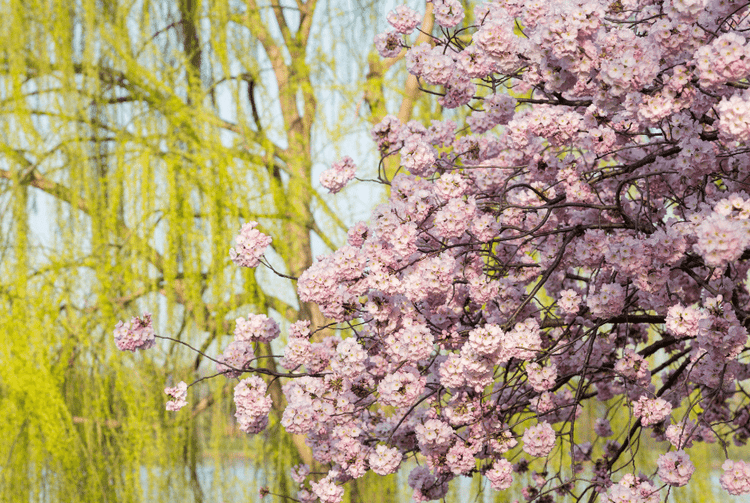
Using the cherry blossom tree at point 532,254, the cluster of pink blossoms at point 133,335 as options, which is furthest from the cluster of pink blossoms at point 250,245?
the cluster of pink blossoms at point 133,335

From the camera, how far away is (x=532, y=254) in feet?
10.5

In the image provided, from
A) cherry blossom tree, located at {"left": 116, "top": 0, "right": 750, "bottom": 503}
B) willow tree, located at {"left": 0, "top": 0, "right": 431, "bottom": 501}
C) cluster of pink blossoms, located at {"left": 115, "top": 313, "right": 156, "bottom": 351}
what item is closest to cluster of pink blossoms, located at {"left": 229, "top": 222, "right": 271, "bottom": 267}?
cherry blossom tree, located at {"left": 116, "top": 0, "right": 750, "bottom": 503}

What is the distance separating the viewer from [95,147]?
495cm

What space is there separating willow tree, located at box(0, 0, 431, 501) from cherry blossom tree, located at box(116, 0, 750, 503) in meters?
2.08

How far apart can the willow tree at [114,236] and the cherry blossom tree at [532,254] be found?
2078 millimetres

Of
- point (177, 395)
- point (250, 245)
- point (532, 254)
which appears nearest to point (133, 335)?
point (177, 395)

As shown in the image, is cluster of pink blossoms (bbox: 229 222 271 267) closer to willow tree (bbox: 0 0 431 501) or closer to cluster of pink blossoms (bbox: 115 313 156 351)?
cluster of pink blossoms (bbox: 115 313 156 351)

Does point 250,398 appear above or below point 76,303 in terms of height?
below

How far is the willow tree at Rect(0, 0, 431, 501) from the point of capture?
187 inches

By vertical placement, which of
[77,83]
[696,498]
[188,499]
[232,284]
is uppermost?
[77,83]

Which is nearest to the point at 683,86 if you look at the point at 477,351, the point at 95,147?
the point at 477,351

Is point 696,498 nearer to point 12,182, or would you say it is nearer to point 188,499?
point 188,499

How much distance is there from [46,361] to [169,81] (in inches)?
83.3

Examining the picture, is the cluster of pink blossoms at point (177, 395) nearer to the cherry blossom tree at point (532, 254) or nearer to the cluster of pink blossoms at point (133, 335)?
the cherry blossom tree at point (532, 254)
